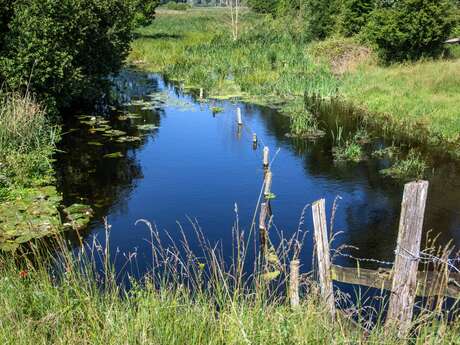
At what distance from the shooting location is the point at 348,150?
56.4 feet

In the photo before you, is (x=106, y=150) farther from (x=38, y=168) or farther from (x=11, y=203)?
(x=11, y=203)

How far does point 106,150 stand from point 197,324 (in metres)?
14.8

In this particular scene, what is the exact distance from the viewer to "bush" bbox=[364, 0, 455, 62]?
84.4 ft

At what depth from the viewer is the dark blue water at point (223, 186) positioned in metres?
12.1

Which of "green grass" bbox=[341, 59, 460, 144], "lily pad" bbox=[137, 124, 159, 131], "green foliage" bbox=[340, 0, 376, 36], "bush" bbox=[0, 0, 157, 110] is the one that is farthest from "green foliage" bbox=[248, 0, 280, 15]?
"lily pad" bbox=[137, 124, 159, 131]

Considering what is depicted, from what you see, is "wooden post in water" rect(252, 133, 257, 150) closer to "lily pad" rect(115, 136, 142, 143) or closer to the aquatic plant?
"lily pad" rect(115, 136, 142, 143)

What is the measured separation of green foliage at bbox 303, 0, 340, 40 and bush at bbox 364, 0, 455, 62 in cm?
768

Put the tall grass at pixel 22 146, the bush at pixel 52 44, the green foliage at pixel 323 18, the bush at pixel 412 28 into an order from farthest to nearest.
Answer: the green foliage at pixel 323 18 → the bush at pixel 412 28 → the bush at pixel 52 44 → the tall grass at pixel 22 146

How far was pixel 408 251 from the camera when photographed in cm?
500

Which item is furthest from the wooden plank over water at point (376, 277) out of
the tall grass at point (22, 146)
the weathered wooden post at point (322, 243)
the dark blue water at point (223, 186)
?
the tall grass at point (22, 146)

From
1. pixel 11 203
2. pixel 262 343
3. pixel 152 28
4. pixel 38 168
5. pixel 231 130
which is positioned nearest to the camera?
pixel 262 343

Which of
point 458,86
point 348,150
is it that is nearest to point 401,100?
point 458,86

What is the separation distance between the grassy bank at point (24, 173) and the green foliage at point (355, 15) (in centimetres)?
2181

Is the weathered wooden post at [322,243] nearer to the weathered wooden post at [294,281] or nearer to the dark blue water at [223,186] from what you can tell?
the weathered wooden post at [294,281]
